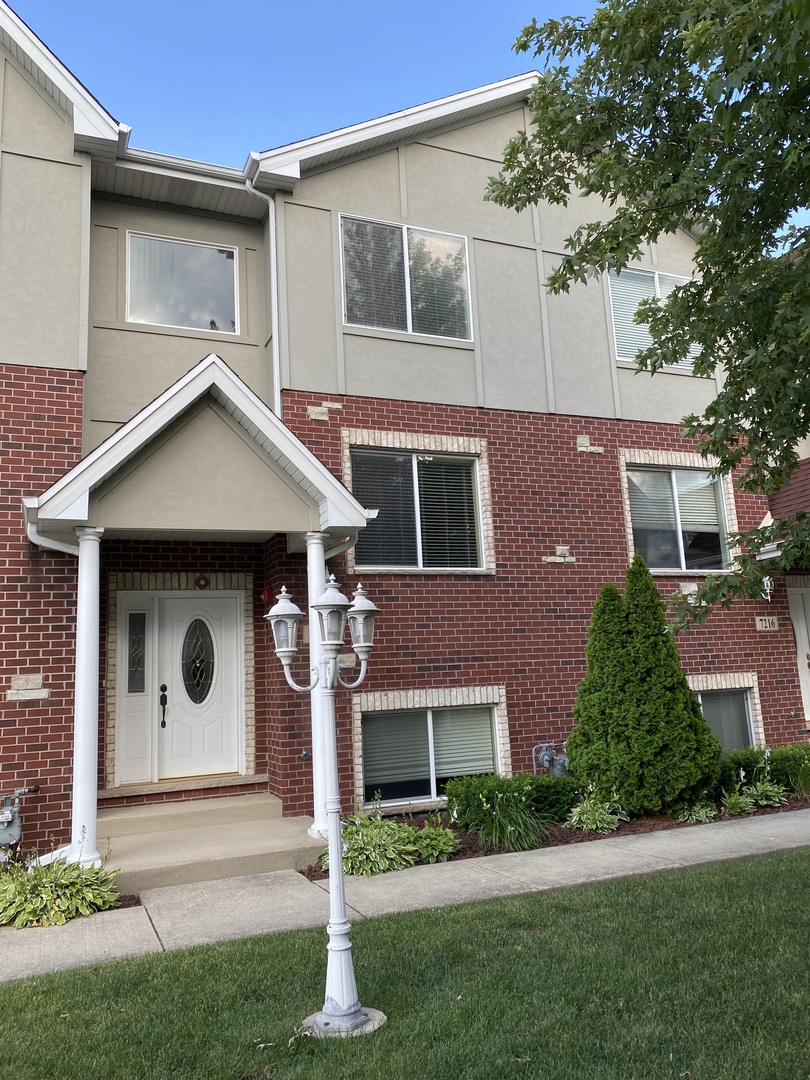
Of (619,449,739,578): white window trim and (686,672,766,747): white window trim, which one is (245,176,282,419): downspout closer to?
(619,449,739,578): white window trim

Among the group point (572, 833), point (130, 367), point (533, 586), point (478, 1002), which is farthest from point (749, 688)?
point (130, 367)

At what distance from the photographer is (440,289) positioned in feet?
38.4

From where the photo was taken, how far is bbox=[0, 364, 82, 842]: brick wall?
840 cm

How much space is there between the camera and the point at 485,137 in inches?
492

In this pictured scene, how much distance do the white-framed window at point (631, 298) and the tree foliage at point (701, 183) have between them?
5.88 metres

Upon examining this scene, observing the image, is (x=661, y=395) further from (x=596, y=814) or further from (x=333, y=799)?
(x=333, y=799)

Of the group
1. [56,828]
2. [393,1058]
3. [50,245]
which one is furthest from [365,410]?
[393,1058]

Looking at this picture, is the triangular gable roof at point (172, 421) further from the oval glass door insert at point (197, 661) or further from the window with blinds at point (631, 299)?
the window with blinds at point (631, 299)

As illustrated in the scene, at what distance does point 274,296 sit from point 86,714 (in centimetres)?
551

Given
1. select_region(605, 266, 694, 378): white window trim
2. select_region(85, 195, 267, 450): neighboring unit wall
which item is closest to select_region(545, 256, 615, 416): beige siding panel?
select_region(605, 266, 694, 378): white window trim

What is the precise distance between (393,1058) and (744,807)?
717 centimetres

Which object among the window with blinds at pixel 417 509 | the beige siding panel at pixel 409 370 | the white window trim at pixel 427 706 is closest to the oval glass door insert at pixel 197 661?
the white window trim at pixel 427 706

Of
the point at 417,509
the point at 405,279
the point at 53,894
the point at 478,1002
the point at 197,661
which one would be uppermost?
the point at 405,279

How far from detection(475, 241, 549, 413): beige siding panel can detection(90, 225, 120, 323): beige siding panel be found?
4776 mm
